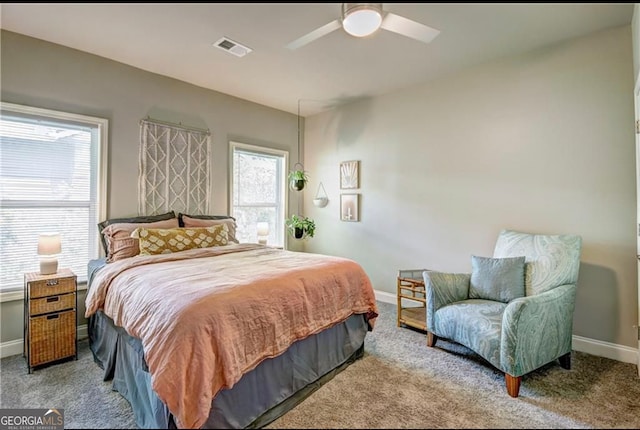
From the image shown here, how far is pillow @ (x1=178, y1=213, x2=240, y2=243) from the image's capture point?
11.1 feet

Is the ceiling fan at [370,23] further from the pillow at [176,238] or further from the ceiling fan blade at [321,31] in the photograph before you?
the pillow at [176,238]

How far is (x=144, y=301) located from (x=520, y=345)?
2337mm

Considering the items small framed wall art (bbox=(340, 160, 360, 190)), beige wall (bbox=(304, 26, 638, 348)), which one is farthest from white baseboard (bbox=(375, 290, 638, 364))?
small framed wall art (bbox=(340, 160, 360, 190))

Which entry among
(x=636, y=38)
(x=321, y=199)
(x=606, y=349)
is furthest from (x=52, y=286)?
(x=636, y=38)

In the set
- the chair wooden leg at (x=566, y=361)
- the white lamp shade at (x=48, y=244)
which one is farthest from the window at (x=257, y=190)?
the chair wooden leg at (x=566, y=361)

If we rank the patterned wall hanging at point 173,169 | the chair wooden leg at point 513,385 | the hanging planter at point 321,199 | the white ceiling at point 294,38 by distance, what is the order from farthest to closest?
1. the hanging planter at point 321,199
2. the patterned wall hanging at point 173,169
3. the chair wooden leg at point 513,385
4. the white ceiling at point 294,38

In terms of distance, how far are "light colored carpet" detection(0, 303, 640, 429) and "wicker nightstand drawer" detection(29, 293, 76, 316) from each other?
43 centimetres

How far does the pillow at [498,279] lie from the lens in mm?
2568

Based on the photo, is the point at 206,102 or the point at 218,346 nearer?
the point at 218,346

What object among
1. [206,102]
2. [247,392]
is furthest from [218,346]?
[206,102]

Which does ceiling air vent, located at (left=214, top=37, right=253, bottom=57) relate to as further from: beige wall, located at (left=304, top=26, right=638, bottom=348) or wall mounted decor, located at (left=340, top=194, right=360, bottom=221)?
wall mounted decor, located at (left=340, top=194, right=360, bottom=221)

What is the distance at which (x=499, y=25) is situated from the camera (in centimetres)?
169

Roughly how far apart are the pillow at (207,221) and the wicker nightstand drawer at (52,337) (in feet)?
4.15

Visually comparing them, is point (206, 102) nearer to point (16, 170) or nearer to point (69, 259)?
point (16, 170)
